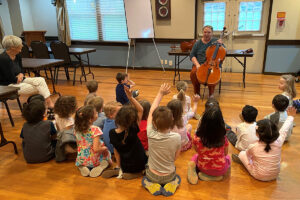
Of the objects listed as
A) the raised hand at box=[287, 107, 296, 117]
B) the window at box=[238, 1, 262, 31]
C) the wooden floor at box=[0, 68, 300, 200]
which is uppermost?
the window at box=[238, 1, 262, 31]

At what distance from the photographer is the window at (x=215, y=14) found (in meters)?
5.40

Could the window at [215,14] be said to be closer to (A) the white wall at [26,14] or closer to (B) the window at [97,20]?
(B) the window at [97,20]

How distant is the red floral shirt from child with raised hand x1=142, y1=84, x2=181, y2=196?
0.58ft

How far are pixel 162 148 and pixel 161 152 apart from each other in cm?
4

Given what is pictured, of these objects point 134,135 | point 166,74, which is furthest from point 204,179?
point 166,74

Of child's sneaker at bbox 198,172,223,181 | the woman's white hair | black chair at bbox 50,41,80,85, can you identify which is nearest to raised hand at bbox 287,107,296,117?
child's sneaker at bbox 198,172,223,181

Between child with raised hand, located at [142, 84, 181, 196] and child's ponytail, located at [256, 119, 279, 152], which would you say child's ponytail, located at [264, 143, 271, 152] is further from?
child with raised hand, located at [142, 84, 181, 196]

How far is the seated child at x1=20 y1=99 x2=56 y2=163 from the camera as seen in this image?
2.19 metres

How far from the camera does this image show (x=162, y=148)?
1.79 m

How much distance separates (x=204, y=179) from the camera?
2.01 metres

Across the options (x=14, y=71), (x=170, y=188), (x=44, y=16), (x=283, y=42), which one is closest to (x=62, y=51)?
(x=14, y=71)

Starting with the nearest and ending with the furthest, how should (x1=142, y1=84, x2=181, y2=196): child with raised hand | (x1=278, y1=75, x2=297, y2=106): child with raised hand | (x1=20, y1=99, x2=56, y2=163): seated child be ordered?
(x1=142, y1=84, x2=181, y2=196): child with raised hand, (x1=20, y1=99, x2=56, y2=163): seated child, (x1=278, y1=75, x2=297, y2=106): child with raised hand

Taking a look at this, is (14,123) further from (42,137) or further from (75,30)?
(75,30)

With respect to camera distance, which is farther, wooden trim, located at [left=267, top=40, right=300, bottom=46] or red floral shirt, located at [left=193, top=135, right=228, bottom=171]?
wooden trim, located at [left=267, top=40, right=300, bottom=46]
